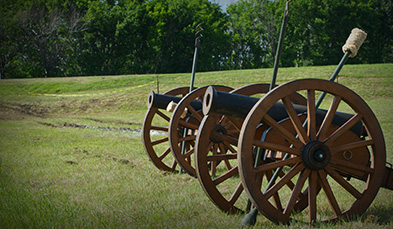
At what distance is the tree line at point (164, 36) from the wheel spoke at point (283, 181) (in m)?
36.5

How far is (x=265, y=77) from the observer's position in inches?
1054

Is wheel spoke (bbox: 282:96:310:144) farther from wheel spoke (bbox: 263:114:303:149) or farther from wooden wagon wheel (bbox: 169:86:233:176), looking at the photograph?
wooden wagon wheel (bbox: 169:86:233:176)

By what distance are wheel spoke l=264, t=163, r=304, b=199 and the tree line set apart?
36515 millimetres

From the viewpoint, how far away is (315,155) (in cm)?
318

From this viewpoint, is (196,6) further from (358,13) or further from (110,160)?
(110,160)

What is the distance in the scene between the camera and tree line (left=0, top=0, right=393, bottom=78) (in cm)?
3950

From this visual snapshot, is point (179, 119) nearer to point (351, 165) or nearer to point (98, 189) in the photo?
point (98, 189)

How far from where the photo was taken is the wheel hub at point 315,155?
3160mm

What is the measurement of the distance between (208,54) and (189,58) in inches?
90.8

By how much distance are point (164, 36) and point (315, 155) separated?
137ft

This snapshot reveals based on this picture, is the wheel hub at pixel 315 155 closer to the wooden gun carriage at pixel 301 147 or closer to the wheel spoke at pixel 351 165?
the wooden gun carriage at pixel 301 147

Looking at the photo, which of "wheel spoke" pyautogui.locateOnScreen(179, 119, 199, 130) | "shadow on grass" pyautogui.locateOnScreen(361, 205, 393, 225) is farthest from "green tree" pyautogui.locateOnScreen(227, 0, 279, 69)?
"shadow on grass" pyautogui.locateOnScreen(361, 205, 393, 225)

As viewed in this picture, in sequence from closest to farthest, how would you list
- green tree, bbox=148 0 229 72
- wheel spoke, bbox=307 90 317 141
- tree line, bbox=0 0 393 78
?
wheel spoke, bbox=307 90 317 141 → tree line, bbox=0 0 393 78 → green tree, bbox=148 0 229 72

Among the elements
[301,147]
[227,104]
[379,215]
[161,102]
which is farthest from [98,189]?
[379,215]
